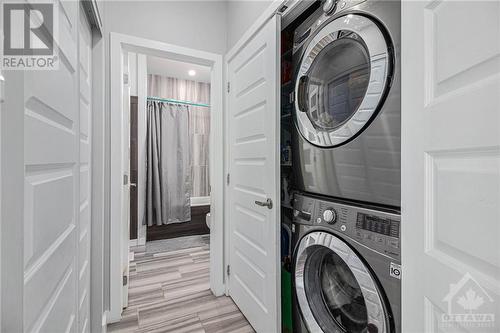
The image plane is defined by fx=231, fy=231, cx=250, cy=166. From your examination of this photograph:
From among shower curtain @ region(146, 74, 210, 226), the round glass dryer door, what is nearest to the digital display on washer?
the round glass dryer door

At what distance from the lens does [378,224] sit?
0.88 m

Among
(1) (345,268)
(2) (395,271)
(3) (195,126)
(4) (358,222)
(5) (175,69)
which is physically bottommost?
(1) (345,268)

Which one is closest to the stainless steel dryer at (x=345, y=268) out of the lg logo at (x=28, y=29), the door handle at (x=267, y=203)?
the door handle at (x=267, y=203)

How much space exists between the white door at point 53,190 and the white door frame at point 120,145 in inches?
30.6

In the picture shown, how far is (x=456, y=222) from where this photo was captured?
21.0 inches

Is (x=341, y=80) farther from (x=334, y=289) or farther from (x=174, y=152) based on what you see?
(x=174, y=152)

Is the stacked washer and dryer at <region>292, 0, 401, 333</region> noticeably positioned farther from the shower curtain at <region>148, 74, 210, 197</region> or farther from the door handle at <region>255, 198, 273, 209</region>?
the shower curtain at <region>148, 74, 210, 197</region>

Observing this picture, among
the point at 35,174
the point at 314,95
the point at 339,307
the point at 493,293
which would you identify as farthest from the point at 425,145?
the point at 35,174

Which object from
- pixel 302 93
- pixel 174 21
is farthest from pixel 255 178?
pixel 174 21

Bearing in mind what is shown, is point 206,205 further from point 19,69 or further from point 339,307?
point 19,69

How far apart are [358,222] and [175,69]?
3.63 m

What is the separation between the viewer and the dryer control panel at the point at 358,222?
83cm

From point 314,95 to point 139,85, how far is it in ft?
9.41

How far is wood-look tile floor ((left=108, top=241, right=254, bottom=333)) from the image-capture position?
167 centimetres
